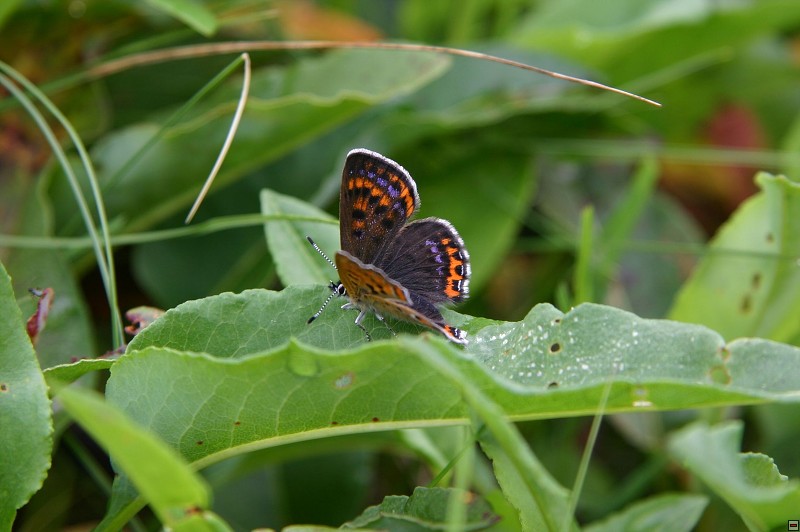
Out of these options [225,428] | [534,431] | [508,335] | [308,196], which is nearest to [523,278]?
[534,431]

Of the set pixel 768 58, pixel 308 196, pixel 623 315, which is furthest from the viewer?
pixel 768 58

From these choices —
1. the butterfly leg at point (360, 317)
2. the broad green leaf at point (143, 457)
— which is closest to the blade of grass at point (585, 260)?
the butterfly leg at point (360, 317)

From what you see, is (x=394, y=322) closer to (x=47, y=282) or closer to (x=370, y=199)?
(x=370, y=199)

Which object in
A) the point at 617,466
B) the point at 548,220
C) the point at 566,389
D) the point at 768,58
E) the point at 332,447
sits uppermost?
the point at 768,58

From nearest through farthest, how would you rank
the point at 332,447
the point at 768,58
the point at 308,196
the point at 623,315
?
the point at 623,315 < the point at 332,447 < the point at 308,196 < the point at 768,58

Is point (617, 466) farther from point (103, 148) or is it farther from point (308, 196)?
point (103, 148)

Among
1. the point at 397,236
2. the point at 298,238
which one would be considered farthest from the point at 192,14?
the point at 397,236

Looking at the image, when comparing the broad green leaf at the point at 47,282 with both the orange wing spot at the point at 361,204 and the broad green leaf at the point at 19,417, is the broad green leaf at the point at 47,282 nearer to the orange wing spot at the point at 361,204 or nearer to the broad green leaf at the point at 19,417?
the broad green leaf at the point at 19,417
